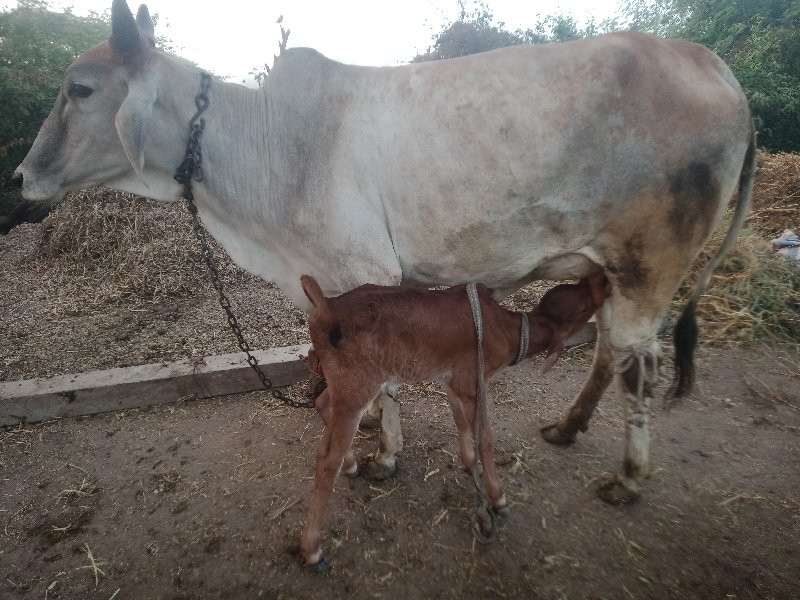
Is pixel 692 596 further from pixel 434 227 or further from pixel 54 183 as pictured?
pixel 54 183

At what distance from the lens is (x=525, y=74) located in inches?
83.1

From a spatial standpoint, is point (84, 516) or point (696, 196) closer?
point (696, 196)

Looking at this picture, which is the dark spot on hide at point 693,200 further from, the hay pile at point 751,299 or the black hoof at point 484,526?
the hay pile at point 751,299

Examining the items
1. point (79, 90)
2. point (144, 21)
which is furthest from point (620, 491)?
point (144, 21)

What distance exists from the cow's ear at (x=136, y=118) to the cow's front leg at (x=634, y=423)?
8.54ft

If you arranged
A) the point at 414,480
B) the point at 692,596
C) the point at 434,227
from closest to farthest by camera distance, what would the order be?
the point at 692,596 < the point at 434,227 < the point at 414,480

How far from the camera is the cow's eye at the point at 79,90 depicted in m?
2.30

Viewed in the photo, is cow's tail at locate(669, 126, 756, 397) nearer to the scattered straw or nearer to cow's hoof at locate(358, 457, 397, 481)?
cow's hoof at locate(358, 457, 397, 481)

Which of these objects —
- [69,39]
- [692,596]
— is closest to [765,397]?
[692,596]

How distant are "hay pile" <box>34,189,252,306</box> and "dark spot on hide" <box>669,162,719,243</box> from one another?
4947 millimetres

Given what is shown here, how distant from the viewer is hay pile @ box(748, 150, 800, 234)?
19.9ft

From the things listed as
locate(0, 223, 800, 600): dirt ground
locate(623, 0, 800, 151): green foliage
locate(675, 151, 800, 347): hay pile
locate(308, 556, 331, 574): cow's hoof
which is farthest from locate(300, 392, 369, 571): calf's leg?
locate(623, 0, 800, 151): green foliage

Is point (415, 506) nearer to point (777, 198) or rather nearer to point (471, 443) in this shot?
point (471, 443)

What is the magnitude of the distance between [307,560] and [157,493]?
110 centimetres
